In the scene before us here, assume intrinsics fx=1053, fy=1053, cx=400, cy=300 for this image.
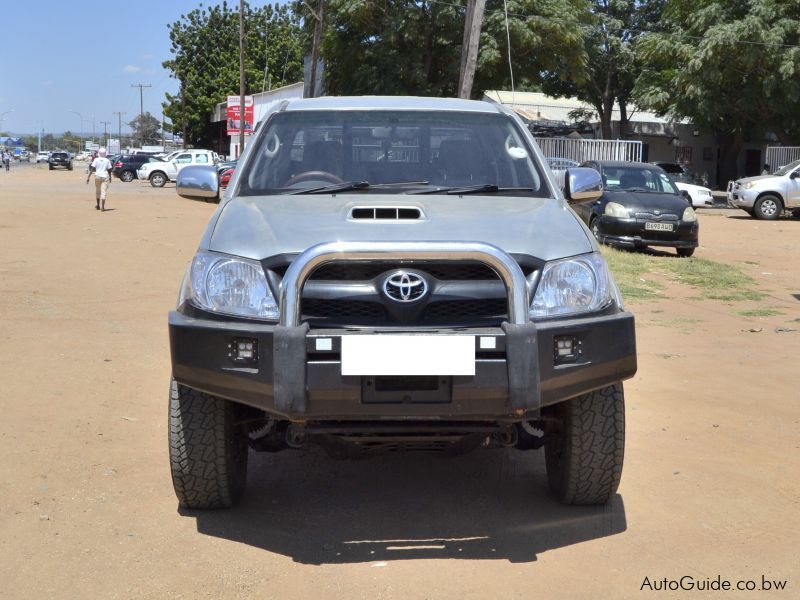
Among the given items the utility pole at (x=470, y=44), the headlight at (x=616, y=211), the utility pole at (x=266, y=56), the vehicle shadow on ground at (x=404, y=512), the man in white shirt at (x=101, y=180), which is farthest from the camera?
the utility pole at (x=266, y=56)

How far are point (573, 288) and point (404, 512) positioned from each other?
1.23 m

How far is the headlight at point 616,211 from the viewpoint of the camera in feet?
51.5

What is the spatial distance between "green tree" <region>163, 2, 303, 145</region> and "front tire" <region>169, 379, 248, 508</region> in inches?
2630

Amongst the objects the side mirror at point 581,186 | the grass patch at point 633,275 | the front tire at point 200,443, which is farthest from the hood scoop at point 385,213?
the grass patch at point 633,275

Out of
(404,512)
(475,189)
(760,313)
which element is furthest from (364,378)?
(760,313)

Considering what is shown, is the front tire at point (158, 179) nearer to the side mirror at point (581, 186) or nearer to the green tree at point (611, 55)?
the green tree at point (611, 55)

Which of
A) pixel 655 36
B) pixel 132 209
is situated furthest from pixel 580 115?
pixel 132 209

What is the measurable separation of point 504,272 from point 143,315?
635 centimetres

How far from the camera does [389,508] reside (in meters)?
4.35

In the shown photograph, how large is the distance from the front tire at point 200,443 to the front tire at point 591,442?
1.22 m

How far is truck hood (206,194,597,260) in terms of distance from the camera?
12.2 ft

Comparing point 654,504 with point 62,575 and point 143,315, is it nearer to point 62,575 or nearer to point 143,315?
point 62,575

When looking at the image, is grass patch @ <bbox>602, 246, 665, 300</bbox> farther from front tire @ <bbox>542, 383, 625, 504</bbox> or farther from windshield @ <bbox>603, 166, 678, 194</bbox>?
front tire @ <bbox>542, 383, 625, 504</bbox>

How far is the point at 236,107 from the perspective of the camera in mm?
46031
